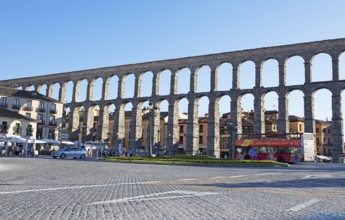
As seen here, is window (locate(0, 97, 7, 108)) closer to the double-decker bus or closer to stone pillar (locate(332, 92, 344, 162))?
the double-decker bus

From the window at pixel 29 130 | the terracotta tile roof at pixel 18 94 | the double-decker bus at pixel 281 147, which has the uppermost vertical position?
the terracotta tile roof at pixel 18 94

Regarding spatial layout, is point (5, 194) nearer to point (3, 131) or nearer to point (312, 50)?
point (3, 131)

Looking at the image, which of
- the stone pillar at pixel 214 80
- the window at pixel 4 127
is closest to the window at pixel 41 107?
the window at pixel 4 127

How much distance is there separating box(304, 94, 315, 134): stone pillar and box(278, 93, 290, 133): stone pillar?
2.62 meters

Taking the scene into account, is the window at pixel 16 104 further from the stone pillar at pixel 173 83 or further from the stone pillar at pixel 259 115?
the stone pillar at pixel 259 115

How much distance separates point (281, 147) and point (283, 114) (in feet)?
46.3

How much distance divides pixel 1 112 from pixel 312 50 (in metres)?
46.9

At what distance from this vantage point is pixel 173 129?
61625 millimetres

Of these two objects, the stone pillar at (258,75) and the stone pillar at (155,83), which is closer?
the stone pillar at (258,75)

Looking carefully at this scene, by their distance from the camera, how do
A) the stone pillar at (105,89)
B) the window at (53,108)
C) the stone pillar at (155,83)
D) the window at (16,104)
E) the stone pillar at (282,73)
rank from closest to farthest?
1. the stone pillar at (282,73)
2. the window at (16,104)
3. the stone pillar at (155,83)
4. the window at (53,108)
5. the stone pillar at (105,89)

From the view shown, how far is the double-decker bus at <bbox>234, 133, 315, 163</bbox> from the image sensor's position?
3969 cm

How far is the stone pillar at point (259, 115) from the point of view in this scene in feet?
178

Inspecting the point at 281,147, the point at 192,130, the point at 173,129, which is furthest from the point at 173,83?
the point at 281,147

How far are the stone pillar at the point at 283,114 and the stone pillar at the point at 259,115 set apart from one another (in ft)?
8.43
